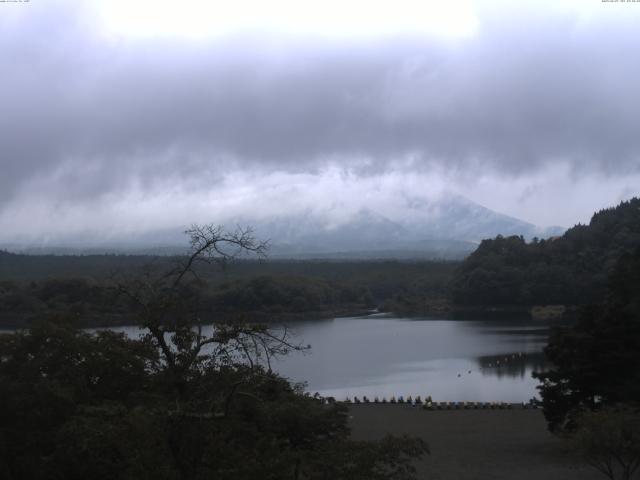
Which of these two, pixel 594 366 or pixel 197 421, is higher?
pixel 197 421

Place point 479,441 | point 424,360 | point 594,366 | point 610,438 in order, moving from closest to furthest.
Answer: point 610,438
point 594,366
point 479,441
point 424,360

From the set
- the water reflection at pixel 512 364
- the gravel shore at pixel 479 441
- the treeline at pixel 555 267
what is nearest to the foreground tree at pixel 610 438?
the gravel shore at pixel 479 441

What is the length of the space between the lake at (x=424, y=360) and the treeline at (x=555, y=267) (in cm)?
1354

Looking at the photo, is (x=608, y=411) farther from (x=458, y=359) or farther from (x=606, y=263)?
(x=606, y=263)

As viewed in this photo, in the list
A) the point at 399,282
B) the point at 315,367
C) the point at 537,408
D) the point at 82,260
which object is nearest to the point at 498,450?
the point at 537,408

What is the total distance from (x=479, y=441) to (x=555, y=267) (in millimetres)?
61870

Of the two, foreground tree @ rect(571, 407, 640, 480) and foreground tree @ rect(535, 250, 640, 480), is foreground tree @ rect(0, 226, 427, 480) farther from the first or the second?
foreground tree @ rect(535, 250, 640, 480)

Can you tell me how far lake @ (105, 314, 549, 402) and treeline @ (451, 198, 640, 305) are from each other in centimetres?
1354

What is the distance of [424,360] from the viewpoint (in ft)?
141

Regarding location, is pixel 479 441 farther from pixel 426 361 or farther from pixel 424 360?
pixel 424 360

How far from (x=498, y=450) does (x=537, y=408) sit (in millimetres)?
7205

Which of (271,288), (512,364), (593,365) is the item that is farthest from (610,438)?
(271,288)

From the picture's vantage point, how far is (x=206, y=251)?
7629 millimetres

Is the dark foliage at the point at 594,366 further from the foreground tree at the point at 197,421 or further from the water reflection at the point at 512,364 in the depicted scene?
the water reflection at the point at 512,364
